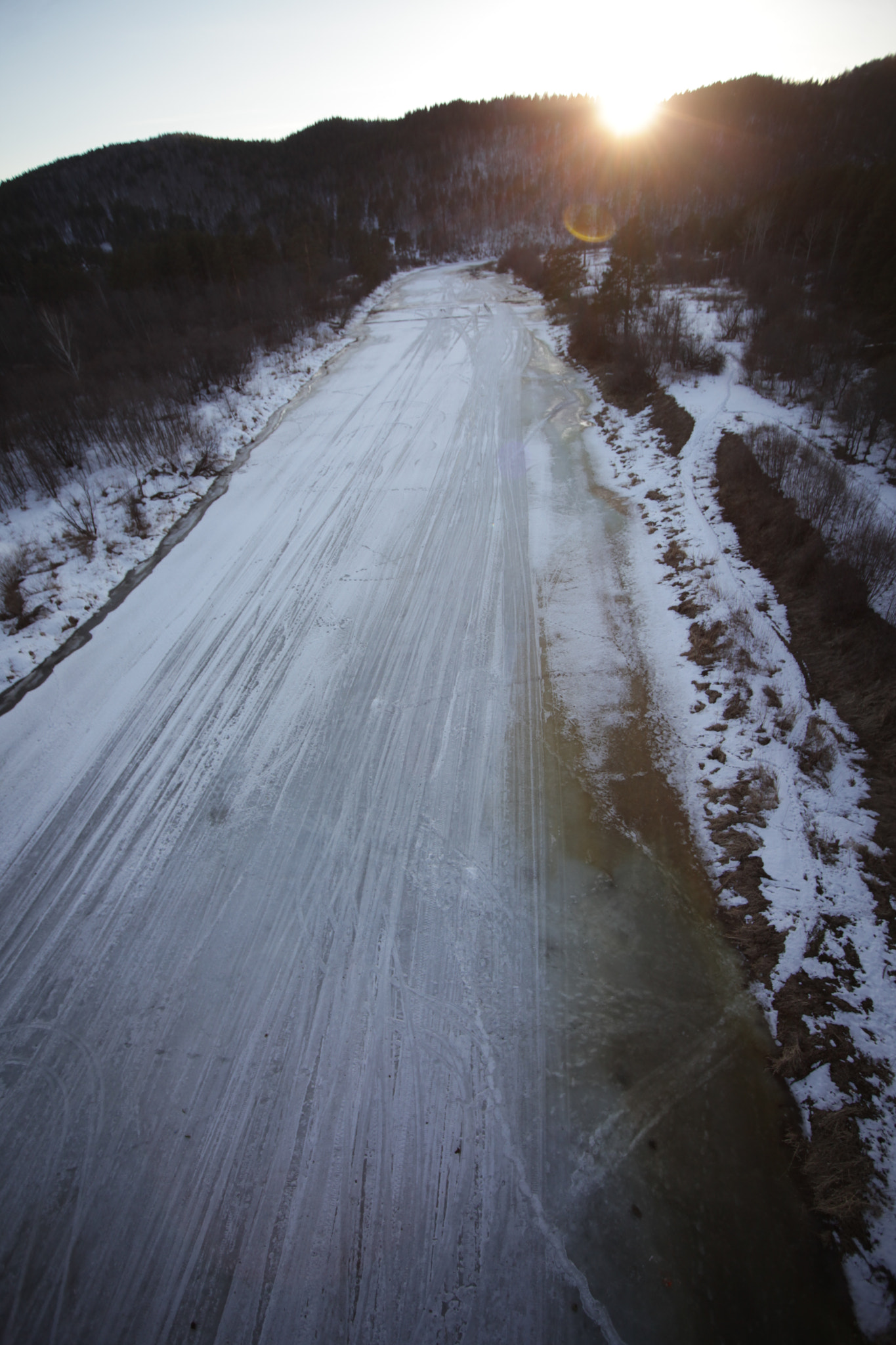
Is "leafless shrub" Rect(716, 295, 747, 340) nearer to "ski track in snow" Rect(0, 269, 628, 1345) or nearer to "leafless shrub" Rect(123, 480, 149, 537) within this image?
"ski track in snow" Rect(0, 269, 628, 1345)

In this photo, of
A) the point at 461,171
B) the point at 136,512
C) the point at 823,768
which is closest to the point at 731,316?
the point at 823,768

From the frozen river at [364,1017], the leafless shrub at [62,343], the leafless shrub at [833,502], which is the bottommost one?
the frozen river at [364,1017]

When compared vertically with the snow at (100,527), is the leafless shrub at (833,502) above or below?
below

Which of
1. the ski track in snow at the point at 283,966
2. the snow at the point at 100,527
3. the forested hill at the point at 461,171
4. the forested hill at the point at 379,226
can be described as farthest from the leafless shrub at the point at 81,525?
the forested hill at the point at 461,171

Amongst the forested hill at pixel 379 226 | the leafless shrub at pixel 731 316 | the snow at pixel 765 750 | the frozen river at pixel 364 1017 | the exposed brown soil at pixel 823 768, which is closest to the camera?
the frozen river at pixel 364 1017

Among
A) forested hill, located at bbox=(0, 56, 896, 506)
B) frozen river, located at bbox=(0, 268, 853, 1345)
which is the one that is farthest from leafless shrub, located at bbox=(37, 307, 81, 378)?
frozen river, located at bbox=(0, 268, 853, 1345)

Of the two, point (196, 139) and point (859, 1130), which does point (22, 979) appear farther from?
point (196, 139)

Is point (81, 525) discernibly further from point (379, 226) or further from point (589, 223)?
point (379, 226)

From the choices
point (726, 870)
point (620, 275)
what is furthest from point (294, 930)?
point (620, 275)

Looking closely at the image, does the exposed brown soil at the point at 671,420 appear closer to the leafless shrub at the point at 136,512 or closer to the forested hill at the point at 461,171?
the leafless shrub at the point at 136,512
